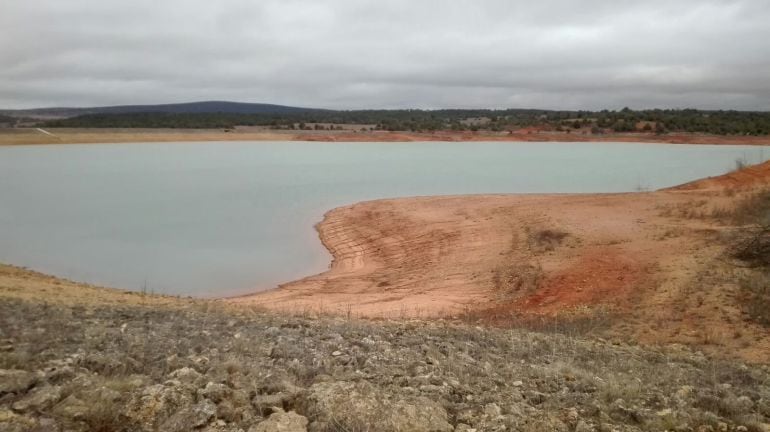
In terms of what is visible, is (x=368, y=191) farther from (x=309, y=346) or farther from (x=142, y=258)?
(x=309, y=346)

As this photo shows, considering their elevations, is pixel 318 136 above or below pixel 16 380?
above

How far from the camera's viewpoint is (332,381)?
4375 millimetres

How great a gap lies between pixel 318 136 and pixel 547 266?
58.2 meters

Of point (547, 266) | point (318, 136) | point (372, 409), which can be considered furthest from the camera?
point (318, 136)

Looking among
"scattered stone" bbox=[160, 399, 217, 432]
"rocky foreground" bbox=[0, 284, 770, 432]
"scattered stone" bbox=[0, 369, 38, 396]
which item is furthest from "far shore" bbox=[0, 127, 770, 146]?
"scattered stone" bbox=[160, 399, 217, 432]

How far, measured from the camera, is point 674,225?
50.1 ft

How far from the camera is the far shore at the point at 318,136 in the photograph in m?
61.8

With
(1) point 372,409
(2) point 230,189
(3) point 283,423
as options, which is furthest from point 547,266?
(2) point 230,189

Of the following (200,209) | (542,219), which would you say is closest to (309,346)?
(542,219)

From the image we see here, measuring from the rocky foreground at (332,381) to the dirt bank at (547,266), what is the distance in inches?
110

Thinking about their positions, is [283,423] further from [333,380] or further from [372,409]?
[333,380]

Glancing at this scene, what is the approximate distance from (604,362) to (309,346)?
2.86 meters

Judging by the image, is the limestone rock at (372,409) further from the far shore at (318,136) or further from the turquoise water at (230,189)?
the far shore at (318,136)

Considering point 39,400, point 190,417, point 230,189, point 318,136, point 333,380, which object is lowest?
point 230,189
